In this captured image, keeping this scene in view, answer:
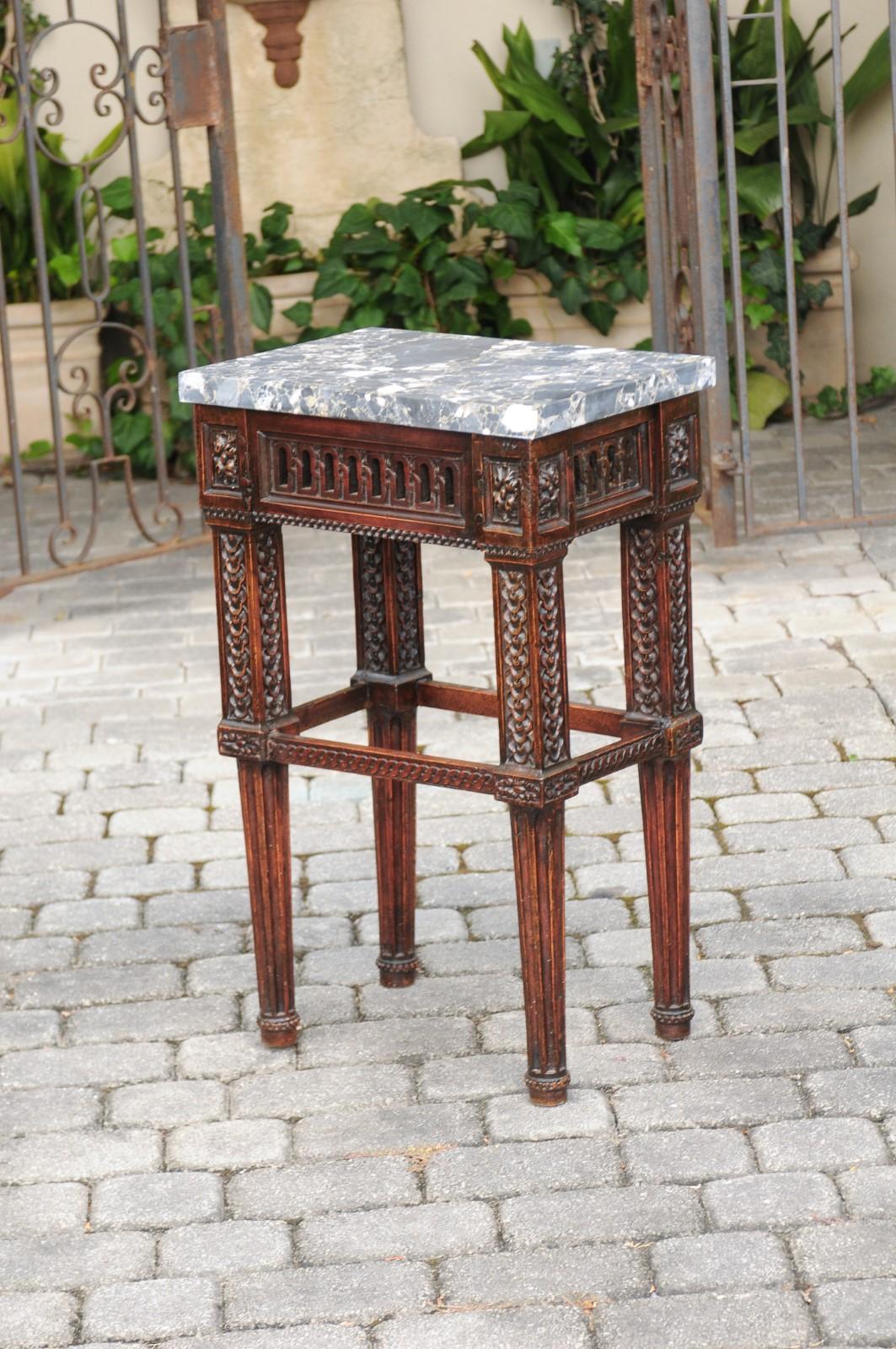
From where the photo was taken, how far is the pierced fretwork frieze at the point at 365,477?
111 inches

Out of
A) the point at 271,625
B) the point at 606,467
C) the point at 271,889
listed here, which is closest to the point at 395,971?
the point at 271,889

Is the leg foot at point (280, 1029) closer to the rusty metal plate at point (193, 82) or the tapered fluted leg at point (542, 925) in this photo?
the tapered fluted leg at point (542, 925)

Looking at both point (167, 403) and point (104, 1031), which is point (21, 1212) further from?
point (167, 403)

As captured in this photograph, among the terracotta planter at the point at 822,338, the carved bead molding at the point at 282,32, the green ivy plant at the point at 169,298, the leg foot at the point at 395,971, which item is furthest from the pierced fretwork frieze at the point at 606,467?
the carved bead molding at the point at 282,32

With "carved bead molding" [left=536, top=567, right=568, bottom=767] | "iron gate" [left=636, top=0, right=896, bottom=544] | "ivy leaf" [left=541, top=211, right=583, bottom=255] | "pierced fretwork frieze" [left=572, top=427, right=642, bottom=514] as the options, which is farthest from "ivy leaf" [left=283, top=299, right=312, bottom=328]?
"carved bead molding" [left=536, top=567, right=568, bottom=767]

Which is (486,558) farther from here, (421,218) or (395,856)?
(421,218)

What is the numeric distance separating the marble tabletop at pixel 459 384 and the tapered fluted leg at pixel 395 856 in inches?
26.6

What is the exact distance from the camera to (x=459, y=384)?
2.86 metres

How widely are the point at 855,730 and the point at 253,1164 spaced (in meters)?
2.18

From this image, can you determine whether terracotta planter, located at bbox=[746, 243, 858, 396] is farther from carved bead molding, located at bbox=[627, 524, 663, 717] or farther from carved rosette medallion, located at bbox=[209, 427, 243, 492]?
carved rosette medallion, located at bbox=[209, 427, 243, 492]

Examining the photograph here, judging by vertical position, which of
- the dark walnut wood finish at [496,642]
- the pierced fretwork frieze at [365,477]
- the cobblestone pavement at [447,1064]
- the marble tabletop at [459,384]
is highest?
the marble tabletop at [459,384]

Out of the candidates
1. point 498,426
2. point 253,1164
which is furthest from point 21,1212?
point 498,426

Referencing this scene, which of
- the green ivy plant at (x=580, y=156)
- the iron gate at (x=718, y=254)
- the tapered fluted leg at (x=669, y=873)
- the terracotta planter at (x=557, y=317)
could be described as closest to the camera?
the tapered fluted leg at (x=669, y=873)

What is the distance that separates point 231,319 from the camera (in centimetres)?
651
